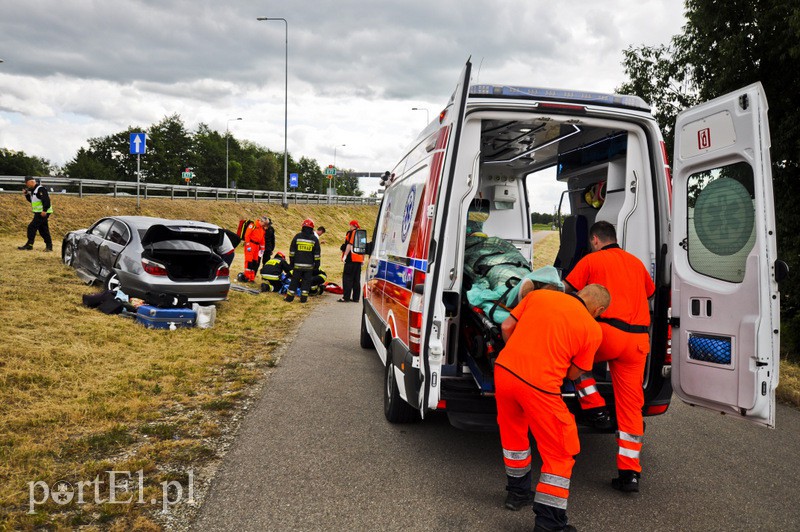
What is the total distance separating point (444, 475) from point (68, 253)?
11.4 meters

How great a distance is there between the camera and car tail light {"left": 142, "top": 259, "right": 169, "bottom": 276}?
8.55 m

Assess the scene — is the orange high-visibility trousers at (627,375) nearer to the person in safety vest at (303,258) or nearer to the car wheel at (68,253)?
the person in safety vest at (303,258)

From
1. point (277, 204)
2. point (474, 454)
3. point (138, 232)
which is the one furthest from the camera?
point (277, 204)

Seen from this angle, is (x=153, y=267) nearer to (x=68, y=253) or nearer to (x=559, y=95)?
(x=68, y=253)

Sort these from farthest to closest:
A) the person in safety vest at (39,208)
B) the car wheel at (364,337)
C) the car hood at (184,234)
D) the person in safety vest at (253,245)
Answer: the person in safety vest at (253,245)
the person in safety vest at (39,208)
the car hood at (184,234)
the car wheel at (364,337)

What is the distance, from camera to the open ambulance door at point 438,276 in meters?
3.66

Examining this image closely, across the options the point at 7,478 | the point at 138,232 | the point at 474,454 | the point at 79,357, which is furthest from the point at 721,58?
the point at 7,478

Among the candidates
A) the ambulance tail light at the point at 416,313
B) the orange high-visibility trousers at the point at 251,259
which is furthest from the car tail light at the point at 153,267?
the ambulance tail light at the point at 416,313

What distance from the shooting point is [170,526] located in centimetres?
305

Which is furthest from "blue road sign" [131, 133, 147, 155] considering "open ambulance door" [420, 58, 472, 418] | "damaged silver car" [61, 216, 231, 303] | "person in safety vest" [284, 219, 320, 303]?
"open ambulance door" [420, 58, 472, 418]

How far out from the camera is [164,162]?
76.2 metres

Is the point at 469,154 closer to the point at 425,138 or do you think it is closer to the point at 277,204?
the point at 425,138

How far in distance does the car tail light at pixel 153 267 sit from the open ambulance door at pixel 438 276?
616cm

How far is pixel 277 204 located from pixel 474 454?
34.2 m
